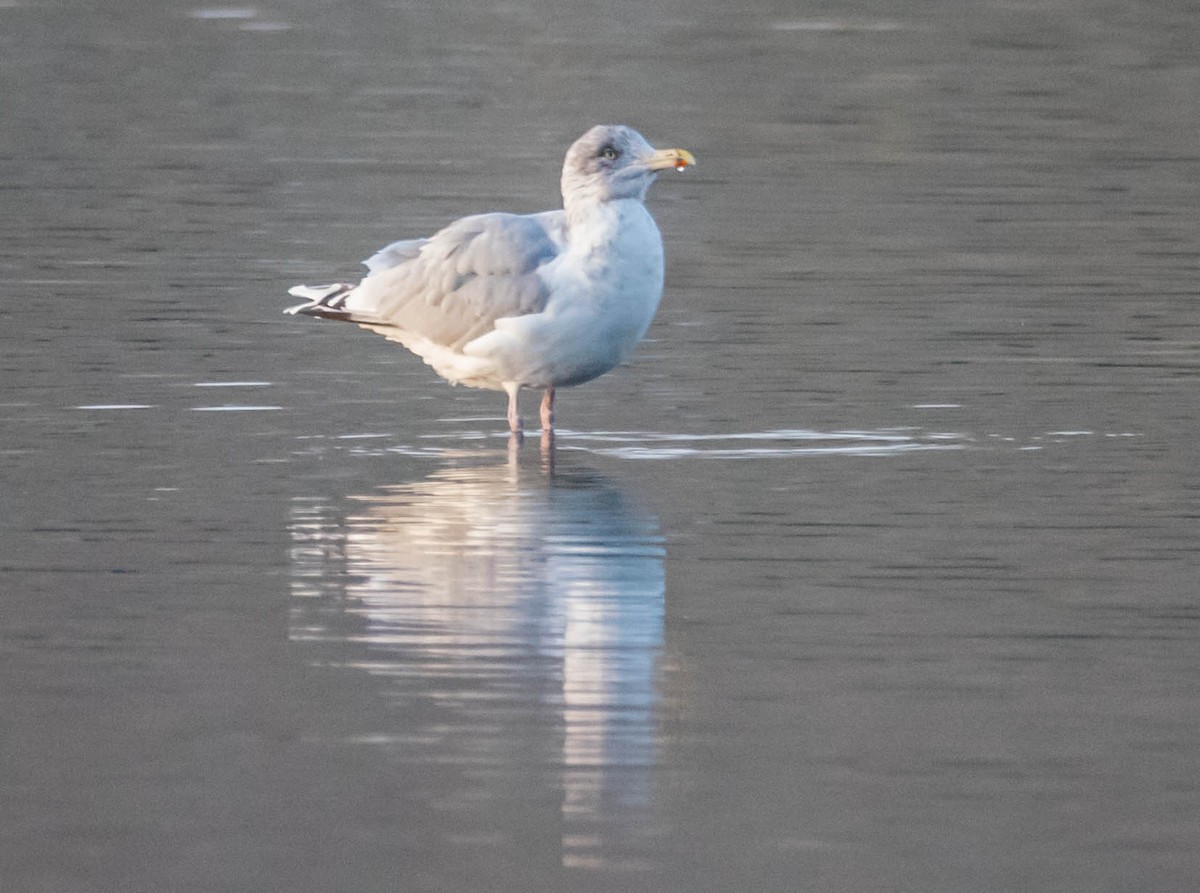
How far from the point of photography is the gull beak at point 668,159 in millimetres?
10977

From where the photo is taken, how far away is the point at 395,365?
43.3 feet

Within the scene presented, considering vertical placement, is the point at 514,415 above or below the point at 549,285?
below

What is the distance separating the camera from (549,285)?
424 inches

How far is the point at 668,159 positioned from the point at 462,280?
1.02 m

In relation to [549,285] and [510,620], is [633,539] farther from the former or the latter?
[549,285]

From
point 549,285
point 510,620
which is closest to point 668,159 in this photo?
point 549,285

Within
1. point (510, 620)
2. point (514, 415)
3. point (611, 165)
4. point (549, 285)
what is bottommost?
point (510, 620)

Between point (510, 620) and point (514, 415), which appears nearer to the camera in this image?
point (510, 620)

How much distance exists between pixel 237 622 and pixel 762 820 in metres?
2.35

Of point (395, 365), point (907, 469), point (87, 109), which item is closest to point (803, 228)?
point (395, 365)

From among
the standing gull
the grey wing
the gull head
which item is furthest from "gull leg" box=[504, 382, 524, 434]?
the gull head

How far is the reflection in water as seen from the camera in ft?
21.2

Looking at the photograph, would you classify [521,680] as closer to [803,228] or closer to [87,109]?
[803,228]

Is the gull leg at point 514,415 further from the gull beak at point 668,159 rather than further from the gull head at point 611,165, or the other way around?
the gull beak at point 668,159
